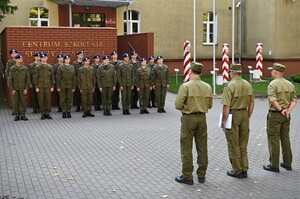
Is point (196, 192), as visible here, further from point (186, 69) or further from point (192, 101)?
point (186, 69)

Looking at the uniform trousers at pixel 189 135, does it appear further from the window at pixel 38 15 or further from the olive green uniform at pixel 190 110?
the window at pixel 38 15

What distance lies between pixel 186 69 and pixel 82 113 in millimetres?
7824

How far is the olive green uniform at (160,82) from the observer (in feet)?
51.9

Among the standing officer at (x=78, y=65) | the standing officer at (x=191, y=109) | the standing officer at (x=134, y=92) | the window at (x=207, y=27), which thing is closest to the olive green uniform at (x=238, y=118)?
the standing officer at (x=191, y=109)

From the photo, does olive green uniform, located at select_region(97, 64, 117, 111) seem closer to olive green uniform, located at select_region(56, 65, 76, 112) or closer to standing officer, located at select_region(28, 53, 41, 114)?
olive green uniform, located at select_region(56, 65, 76, 112)

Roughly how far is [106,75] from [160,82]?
1.99m

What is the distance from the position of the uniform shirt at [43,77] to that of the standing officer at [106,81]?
1655 millimetres

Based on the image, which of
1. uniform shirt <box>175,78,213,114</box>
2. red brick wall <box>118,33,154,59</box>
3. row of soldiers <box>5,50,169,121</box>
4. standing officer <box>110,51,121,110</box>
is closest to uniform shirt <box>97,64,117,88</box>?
row of soldiers <box>5,50,169,121</box>

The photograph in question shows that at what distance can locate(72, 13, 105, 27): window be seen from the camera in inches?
1077

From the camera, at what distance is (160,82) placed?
1590 centimetres

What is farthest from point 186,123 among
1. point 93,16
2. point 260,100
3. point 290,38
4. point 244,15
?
point 244,15

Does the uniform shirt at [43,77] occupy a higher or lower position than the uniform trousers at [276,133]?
higher

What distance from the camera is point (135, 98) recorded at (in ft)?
55.2

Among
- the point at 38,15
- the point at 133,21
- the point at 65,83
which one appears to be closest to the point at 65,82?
the point at 65,83
